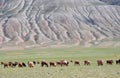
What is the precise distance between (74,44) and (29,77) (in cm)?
14709

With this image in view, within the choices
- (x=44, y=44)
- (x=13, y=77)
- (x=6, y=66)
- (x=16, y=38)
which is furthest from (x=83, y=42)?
(x=13, y=77)

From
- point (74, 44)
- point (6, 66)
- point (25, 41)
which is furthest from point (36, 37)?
point (6, 66)

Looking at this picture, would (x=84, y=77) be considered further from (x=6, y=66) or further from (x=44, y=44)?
(x=44, y=44)

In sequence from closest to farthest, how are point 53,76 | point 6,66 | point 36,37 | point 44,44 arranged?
point 53,76 < point 6,66 < point 44,44 < point 36,37

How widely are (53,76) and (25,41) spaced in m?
156

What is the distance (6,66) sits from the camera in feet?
176

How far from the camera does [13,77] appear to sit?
35.4 m

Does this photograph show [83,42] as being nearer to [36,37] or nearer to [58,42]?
[58,42]

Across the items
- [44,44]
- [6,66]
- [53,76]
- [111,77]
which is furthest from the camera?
[44,44]

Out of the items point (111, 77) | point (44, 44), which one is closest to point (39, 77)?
point (111, 77)

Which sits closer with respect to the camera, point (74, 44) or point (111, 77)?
point (111, 77)

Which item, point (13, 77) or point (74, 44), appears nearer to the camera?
point (13, 77)

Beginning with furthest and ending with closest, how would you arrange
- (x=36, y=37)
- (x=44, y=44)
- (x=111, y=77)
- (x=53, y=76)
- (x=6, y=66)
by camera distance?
(x=36, y=37) → (x=44, y=44) → (x=6, y=66) → (x=53, y=76) → (x=111, y=77)

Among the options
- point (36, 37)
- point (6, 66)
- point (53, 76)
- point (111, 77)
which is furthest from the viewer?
point (36, 37)
